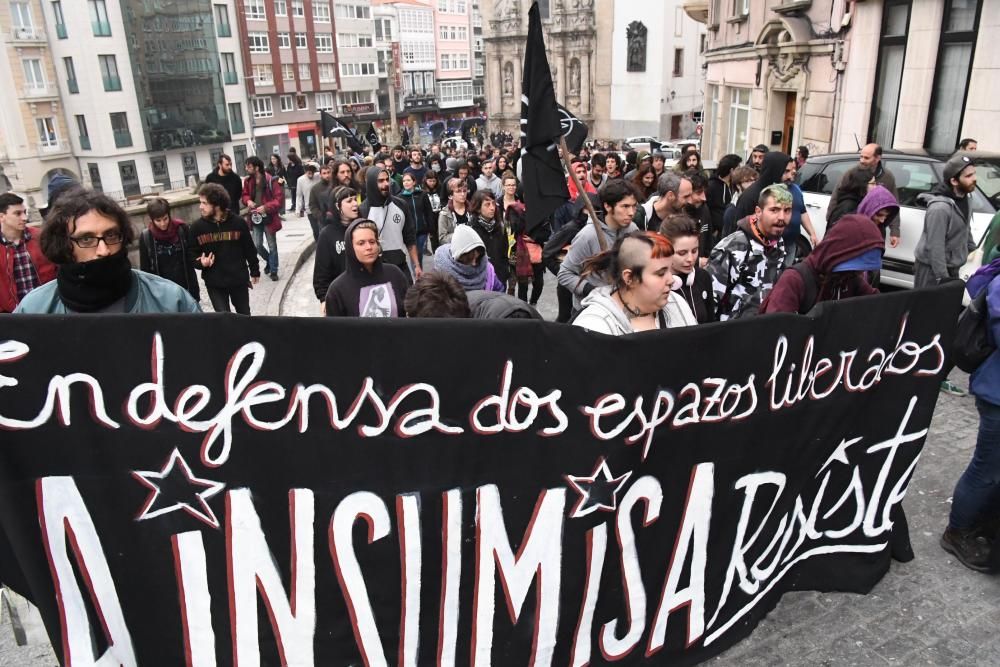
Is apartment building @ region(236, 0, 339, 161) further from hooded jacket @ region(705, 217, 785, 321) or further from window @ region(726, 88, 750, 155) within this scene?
hooded jacket @ region(705, 217, 785, 321)

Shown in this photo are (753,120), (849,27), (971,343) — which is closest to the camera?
(971,343)

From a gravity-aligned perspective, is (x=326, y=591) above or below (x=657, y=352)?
below

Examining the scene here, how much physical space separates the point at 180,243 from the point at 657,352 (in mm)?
4499

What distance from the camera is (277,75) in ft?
195

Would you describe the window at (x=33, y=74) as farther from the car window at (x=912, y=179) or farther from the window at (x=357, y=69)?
the car window at (x=912, y=179)

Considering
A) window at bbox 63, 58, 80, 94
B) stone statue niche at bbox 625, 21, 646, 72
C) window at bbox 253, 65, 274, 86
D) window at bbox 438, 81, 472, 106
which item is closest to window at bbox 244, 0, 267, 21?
window at bbox 253, 65, 274, 86

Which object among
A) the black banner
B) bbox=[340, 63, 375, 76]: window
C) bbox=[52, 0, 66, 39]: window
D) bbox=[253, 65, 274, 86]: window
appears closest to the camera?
the black banner

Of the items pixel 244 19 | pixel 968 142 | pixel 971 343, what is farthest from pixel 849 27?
pixel 244 19

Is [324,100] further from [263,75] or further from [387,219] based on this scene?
[387,219]

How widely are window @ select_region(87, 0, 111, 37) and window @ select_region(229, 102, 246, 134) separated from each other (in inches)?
417

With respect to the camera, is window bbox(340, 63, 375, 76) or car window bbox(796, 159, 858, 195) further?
window bbox(340, 63, 375, 76)

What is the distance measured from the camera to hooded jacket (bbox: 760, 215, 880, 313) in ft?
12.1

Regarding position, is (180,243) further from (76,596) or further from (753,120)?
(753,120)

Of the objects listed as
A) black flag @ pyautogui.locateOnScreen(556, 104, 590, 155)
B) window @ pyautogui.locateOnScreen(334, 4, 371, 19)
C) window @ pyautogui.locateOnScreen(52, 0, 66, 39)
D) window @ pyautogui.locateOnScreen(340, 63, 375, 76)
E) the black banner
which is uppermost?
window @ pyautogui.locateOnScreen(334, 4, 371, 19)
